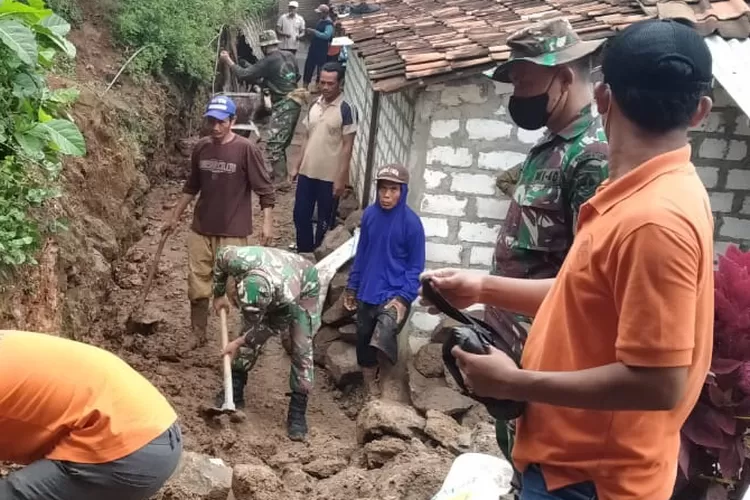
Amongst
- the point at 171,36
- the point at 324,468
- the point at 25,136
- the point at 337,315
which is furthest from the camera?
the point at 171,36

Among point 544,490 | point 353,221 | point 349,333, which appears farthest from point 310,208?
point 544,490

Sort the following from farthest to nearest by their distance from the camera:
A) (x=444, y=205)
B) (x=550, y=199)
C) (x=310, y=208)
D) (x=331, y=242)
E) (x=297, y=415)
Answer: (x=310, y=208), (x=331, y=242), (x=444, y=205), (x=297, y=415), (x=550, y=199)

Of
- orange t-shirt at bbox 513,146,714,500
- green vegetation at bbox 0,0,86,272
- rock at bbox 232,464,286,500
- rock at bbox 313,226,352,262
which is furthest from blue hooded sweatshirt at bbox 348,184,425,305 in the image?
orange t-shirt at bbox 513,146,714,500

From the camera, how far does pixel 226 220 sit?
6.72m

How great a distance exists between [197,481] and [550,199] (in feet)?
7.32

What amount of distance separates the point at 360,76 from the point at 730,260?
8048 mm

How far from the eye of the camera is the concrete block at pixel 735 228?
6352mm

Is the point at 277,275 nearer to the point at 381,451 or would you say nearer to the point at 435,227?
the point at 381,451

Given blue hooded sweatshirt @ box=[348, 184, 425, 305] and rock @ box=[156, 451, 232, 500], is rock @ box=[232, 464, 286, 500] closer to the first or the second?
rock @ box=[156, 451, 232, 500]

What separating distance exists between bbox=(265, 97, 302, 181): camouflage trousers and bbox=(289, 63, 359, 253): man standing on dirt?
5.86ft

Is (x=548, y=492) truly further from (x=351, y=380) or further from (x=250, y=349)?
(x=351, y=380)

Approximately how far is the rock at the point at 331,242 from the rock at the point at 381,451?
3384 mm

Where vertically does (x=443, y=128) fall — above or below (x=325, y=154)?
above

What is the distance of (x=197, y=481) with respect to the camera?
13.6 feet
